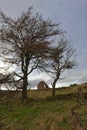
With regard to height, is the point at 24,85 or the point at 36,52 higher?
the point at 36,52

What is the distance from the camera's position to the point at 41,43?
118ft

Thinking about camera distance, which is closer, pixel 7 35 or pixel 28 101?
pixel 28 101

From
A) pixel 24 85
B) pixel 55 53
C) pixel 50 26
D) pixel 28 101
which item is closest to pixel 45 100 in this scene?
pixel 28 101

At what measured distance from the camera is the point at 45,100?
109ft

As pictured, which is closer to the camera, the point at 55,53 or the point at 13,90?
the point at 13,90

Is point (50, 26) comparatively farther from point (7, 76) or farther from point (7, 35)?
point (7, 76)

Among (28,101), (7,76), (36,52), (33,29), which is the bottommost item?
Result: (28,101)

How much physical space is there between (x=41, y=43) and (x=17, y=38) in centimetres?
318

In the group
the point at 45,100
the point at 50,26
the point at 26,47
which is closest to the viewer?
the point at 45,100

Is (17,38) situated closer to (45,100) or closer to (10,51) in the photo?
(10,51)

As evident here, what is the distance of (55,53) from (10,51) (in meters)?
5.52

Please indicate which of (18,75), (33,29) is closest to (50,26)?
(33,29)

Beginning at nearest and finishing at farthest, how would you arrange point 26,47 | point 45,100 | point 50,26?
point 45,100, point 26,47, point 50,26

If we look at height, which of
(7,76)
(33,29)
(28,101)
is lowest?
(28,101)
